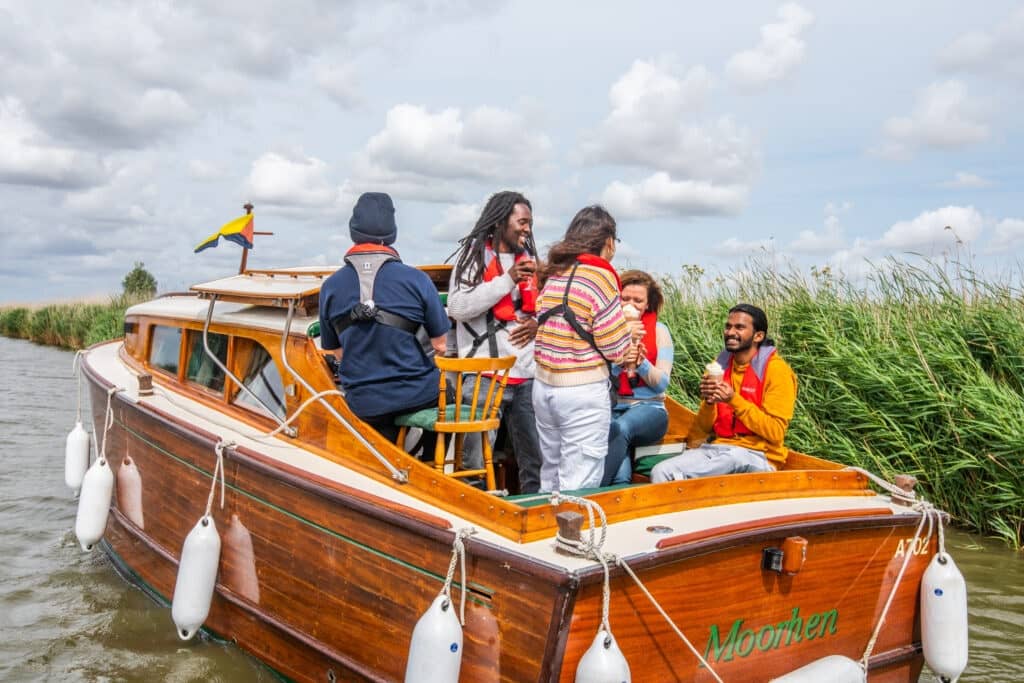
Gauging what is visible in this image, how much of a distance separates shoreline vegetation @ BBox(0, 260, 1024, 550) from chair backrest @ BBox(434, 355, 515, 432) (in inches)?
166

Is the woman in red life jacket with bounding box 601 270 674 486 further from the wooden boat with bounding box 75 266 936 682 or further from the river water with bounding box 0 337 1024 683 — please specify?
the river water with bounding box 0 337 1024 683

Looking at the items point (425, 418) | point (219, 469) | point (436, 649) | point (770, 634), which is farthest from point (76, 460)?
point (770, 634)

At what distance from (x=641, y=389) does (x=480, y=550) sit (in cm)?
201

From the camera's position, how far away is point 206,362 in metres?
5.18

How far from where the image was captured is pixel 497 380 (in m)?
3.90

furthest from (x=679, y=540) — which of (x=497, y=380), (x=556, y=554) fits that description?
(x=497, y=380)

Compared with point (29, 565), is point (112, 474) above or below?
above

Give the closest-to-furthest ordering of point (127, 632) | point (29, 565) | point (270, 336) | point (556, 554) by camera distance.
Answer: point (556, 554) → point (270, 336) → point (127, 632) → point (29, 565)

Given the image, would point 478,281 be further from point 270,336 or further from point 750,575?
point 750,575

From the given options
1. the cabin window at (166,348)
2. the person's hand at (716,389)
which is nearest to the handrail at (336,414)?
the person's hand at (716,389)

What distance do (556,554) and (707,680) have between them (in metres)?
0.82

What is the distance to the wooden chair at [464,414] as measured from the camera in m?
3.70

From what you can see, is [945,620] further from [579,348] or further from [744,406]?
[579,348]

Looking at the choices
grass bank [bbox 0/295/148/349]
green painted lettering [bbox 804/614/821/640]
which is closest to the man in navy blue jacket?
green painted lettering [bbox 804/614/821/640]
